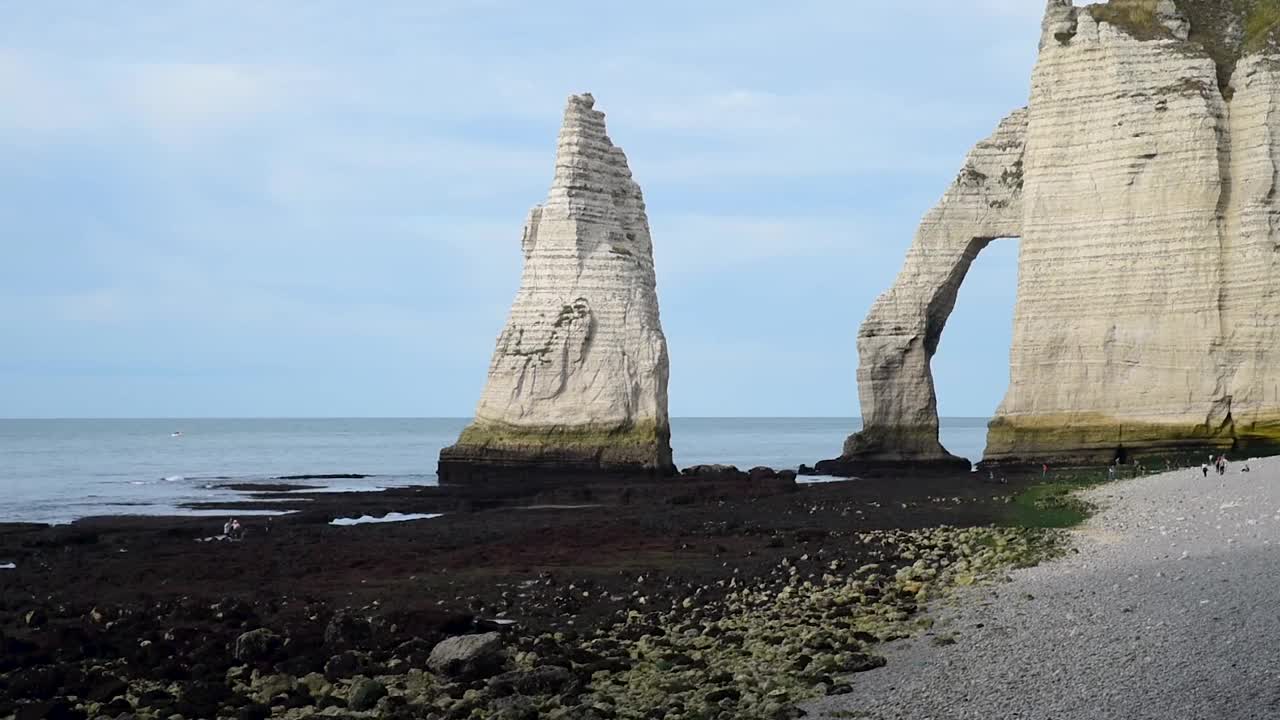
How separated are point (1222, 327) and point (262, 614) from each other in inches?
1149

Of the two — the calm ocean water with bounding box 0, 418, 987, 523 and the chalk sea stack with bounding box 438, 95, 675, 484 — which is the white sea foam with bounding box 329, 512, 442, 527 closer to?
the calm ocean water with bounding box 0, 418, 987, 523

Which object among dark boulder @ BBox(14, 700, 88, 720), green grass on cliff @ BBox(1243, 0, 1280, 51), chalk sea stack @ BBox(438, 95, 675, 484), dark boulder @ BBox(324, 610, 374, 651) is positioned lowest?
dark boulder @ BBox(14, 700, 88, 720)

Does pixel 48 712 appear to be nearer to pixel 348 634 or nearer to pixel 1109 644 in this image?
pixel 348 634

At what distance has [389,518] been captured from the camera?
101 ft

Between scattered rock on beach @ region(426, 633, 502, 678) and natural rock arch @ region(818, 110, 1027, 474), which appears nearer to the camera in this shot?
scattered rock on beach @ region(426, 633, 502, 678)

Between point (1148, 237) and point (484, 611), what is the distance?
2835cm

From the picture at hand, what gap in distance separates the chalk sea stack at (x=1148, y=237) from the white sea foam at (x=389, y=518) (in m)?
16.9

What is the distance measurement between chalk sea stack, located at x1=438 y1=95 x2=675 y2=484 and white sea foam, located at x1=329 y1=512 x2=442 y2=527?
40.8ft

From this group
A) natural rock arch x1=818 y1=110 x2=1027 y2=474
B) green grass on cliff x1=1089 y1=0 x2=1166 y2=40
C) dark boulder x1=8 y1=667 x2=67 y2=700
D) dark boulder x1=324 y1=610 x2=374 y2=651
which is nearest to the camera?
dark boulder x1=8 y1=667 x2=67 y2=700

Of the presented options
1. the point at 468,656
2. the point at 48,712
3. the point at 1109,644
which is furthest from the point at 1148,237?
the point at 48,712

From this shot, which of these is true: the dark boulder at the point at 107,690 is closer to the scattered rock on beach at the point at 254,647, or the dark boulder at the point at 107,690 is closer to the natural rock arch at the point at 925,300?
the scattered rock on beach at the point at 254,647

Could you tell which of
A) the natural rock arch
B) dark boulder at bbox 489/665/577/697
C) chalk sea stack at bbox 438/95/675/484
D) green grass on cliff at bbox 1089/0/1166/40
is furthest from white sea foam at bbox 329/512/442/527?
green grass on cliff at bbox 1089/0/1166/40

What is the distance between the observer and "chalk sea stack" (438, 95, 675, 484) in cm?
4509

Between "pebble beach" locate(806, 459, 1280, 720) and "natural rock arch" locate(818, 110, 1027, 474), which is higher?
"natural rock arch" locate(818, 110, 1027, 474)
